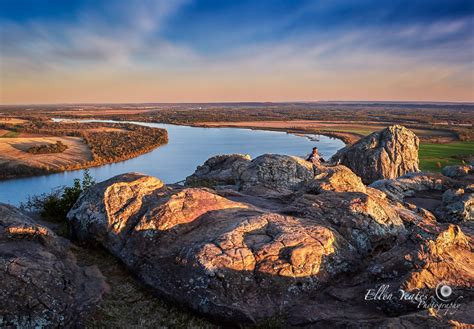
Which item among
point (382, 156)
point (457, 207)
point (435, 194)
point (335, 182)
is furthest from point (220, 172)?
point (382, 156)

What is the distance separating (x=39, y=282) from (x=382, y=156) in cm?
3495

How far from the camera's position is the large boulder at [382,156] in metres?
38.1

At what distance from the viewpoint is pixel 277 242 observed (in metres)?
10.9

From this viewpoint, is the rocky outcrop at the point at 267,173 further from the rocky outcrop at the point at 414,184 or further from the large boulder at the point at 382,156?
the large boulder at the point at 382,156

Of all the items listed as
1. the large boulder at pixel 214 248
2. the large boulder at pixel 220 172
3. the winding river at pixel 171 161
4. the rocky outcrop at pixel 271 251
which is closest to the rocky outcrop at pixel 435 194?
the rocky outcrop at pixel 271 251

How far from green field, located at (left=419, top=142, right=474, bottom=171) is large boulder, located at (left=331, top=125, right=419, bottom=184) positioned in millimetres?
23004

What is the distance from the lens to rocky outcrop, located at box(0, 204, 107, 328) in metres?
8.98

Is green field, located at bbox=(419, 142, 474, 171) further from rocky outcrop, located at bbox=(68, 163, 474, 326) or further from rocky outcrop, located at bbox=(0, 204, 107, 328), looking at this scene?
rocky outcrop, located at bbox=(0, 204, 107, 328)

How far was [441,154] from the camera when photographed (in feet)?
251

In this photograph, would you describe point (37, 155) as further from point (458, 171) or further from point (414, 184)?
point (458, 171)

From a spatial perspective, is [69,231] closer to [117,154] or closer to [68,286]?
[68,286]

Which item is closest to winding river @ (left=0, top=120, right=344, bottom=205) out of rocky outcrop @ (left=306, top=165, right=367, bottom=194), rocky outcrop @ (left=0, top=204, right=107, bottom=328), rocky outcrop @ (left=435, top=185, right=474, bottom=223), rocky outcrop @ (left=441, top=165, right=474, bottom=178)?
rocky outcrop @ (left=0, top=204, right=107, bottom=328)

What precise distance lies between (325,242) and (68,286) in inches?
291

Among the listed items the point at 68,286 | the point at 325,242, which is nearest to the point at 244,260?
the point at 325,242
